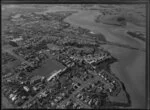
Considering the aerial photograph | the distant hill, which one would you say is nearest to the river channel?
the aerial photograph

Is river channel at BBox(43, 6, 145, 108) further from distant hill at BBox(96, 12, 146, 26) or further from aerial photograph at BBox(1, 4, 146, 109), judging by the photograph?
distant hill at BBox(96, 12, 146, 26)

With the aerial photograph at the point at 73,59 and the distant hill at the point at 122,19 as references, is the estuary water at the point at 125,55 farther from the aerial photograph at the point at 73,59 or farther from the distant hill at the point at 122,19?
the distant hill at the point at 122,19

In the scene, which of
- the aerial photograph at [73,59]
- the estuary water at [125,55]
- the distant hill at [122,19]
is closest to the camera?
the aerial photograph at [73,59]

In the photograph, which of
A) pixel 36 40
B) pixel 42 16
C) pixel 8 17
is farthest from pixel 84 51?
pixel 8 17

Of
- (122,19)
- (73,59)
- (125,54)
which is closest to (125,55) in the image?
(125,54)

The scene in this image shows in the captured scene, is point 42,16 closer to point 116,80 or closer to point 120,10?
point 120,10

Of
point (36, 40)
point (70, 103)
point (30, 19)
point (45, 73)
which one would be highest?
point (30, 19)

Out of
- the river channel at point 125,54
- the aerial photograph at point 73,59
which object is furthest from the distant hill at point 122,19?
the river channel at point 125,54

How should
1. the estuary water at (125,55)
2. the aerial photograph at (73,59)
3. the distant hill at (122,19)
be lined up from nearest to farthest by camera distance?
the aerial photograph at (73,59)
the estuary water at (125,55)
the distant hill at (122,19)

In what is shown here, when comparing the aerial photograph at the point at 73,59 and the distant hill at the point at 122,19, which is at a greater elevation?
the distant hill at the point at 122,19
